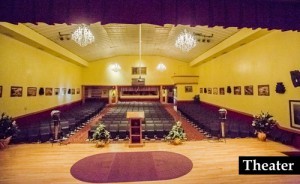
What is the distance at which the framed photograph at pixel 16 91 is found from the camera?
802 centimetres

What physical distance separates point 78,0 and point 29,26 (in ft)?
20.3

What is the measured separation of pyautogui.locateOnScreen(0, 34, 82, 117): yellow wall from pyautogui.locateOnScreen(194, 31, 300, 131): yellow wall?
10.5 m

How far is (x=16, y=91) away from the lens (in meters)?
8.29

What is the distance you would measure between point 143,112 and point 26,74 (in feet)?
20.7

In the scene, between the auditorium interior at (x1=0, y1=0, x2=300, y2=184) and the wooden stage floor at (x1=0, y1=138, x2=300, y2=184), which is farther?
the wooden stage floor at (x1=0, y1=138, x2=300, y2=184)

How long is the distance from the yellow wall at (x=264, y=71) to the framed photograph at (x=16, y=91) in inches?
417

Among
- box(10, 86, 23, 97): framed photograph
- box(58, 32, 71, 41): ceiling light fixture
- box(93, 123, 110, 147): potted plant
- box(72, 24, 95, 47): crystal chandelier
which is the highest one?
box(58, 32, 71, 41): ceiling light fixture

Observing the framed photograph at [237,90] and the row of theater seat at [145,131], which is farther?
the framed photograph at [237,90]

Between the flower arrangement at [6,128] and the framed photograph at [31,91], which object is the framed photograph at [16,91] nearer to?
the framed photograph at [31,91]

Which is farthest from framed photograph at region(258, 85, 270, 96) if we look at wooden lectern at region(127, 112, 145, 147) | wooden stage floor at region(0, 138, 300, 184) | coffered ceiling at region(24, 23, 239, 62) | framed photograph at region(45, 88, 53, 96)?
framed photograph at region(45, 88, 53, 96)

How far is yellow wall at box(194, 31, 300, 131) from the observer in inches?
259

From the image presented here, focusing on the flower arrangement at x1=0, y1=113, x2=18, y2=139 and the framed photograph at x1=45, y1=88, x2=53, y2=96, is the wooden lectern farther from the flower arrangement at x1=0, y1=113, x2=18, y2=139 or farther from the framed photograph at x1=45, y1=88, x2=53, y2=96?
the framed photograph at x1=45, y1=88, x2=53, y2=96

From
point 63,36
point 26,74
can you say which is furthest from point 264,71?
point 26,74

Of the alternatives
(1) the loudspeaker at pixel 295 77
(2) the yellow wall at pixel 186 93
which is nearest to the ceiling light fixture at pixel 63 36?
(1) the loudspeaker at pixel 295 77
